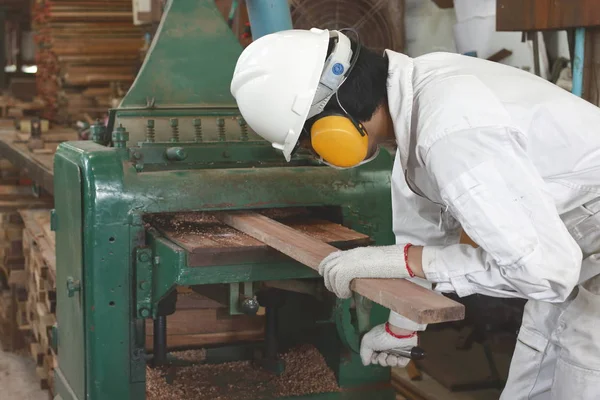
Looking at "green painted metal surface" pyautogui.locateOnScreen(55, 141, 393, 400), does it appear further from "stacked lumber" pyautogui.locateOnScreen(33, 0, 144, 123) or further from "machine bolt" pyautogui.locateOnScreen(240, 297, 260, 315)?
"stacked lumber" pyautogui.locateOnScreen(33, 0, 144, 123)

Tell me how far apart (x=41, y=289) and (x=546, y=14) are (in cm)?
308

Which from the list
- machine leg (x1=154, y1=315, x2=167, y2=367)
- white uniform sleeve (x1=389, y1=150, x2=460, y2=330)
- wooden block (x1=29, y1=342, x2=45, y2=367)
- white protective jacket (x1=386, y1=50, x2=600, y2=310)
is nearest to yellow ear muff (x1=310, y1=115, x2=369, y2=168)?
white protective jacket (x1=386, y1=50, x2=600, y2=310)

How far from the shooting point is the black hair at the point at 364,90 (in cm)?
208

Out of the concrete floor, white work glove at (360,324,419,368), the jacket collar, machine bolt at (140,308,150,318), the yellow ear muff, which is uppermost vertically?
the jacket collar

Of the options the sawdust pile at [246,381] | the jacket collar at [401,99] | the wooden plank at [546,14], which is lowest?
the sawdust pile at [246,381]

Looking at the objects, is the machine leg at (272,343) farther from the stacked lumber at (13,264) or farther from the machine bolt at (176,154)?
the stacked lumber at (13,264)

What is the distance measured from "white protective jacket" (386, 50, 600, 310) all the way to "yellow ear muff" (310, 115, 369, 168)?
0.35 ft

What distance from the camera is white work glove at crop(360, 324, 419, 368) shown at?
257cm

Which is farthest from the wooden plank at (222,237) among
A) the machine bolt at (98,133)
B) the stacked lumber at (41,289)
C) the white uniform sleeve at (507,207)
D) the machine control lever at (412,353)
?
the stacked lumber at (41,289)

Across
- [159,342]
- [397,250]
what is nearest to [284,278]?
[397,250]

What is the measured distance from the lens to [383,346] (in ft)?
8.50

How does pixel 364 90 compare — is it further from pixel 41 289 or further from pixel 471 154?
pixel 41 289

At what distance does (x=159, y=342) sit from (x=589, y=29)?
75.2 inches

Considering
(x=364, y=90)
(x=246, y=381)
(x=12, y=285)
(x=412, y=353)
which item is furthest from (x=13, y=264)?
(x=364, y=90)
